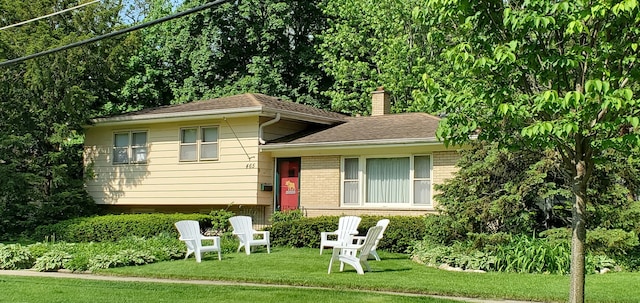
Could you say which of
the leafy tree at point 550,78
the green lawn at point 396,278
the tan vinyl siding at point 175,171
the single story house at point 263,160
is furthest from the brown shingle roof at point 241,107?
the leafy tree at point 550,78

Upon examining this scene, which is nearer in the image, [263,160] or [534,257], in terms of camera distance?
[534,257]

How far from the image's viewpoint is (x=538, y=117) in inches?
324

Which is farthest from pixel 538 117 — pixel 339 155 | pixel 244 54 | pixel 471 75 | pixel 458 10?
pixel 244 54

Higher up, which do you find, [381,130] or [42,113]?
[42,113]

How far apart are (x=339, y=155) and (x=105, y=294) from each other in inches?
449

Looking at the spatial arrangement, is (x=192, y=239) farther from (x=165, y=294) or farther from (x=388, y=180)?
(x=388, y=180)

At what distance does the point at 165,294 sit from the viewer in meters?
11.3

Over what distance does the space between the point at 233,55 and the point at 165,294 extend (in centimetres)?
2679

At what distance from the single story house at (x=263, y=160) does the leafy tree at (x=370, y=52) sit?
623cm

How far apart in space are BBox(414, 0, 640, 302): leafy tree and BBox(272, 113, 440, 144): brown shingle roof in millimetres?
11475

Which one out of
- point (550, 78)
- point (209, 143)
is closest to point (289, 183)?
point (209, 143)

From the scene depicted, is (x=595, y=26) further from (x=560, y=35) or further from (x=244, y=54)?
(x=244, y=54)

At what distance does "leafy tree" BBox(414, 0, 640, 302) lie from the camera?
6935mm

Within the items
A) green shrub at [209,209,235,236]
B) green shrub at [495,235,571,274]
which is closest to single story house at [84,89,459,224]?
green shrub at [209,209,235,236]
